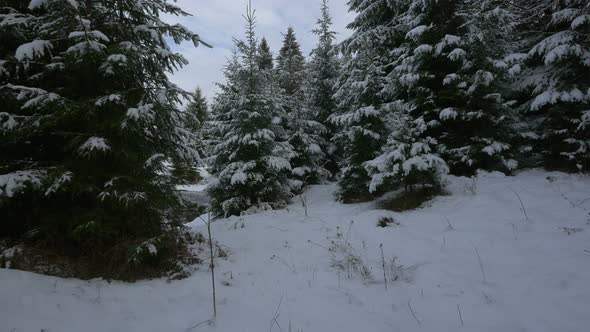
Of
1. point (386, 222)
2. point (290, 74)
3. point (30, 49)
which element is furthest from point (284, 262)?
point (290, 74)

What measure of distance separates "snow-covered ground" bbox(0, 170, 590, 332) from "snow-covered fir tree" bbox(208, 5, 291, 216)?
4606mm

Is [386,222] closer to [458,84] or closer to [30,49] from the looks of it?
[458,84]

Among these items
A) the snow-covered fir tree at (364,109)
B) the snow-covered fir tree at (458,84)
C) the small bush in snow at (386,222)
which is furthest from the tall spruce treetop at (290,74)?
the small bush in snow at (386,222)

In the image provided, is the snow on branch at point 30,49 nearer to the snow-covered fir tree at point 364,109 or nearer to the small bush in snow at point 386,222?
the small bush in snow at point 386,222

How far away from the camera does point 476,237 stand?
5008 millimetres

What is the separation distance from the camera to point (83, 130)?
4.41 meters

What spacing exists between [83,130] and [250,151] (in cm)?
657

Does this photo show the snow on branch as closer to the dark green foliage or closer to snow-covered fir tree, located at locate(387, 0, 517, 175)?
the dark green foliage

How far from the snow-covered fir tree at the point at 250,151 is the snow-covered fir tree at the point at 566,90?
7905 mm

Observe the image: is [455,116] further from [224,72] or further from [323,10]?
[323,10]

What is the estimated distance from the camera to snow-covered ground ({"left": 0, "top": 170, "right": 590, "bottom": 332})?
3094 millimetres

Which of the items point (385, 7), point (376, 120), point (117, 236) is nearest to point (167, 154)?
point (117, 236)

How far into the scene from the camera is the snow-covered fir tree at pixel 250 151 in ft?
34.0

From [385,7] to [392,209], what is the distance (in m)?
8.75
